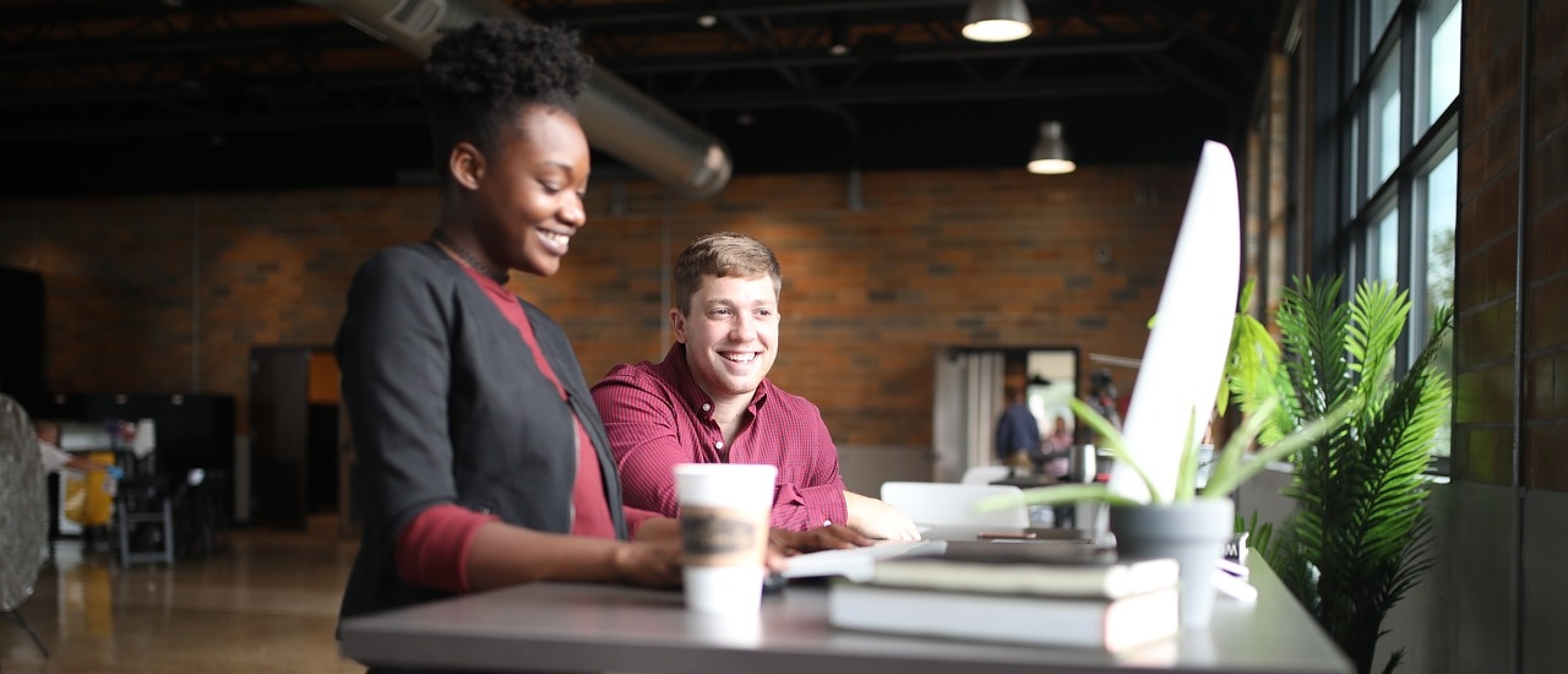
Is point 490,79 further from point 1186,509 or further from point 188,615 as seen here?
point 188,615

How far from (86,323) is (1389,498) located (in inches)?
520

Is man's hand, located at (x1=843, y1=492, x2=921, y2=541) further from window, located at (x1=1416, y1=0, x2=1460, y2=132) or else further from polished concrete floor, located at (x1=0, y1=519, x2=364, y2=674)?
polished concrete floor, located at (x1=0, y1=519, x2=364, y2=674)

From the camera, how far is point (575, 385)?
154cm

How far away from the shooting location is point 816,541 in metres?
1.57

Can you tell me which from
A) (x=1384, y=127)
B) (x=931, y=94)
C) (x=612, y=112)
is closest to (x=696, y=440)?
(x=1384, y=127)

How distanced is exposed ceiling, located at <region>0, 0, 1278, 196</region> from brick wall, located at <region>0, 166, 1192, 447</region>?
0.97 feet

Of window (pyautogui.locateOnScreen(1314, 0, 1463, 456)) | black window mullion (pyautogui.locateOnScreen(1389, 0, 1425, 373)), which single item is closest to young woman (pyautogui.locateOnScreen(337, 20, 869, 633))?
window (pyautogui.locateOnScreen(1314, 0, 1463, 456))

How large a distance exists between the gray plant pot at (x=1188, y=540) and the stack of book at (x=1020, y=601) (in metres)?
0.04

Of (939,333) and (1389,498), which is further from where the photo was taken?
(939,333)

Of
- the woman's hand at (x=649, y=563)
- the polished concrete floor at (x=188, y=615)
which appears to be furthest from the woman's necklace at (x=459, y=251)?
the polished concrete floor at (x=188, y=615)

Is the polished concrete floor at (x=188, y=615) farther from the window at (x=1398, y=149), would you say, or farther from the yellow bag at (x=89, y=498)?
the window at (x=1398, y=149)

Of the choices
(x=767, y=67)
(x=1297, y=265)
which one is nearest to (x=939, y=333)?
(x=767, y=67)

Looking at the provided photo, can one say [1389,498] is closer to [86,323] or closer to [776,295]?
[776,295]

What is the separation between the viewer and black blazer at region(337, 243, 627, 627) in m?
1.33
